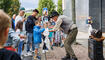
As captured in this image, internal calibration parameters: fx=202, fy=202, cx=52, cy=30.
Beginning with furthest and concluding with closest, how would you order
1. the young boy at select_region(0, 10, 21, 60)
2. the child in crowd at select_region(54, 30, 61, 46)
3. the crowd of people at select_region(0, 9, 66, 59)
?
the child in crowd at select_region(54, 30, 61, 46) < the crowd of people at select_region(0, 9, 66, 59) < the young boy at select_region(0, 10, 21, 60)

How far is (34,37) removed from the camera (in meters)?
6.98

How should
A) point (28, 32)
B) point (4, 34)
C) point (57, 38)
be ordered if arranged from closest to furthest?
point (4, 34), point (28, 32), point (57, 38)

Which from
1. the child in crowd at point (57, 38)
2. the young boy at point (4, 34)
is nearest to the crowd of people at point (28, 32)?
the child in crowd at point (57, 38)

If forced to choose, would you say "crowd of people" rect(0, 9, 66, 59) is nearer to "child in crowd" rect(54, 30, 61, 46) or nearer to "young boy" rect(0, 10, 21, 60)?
"child in crowd" rect(54, 30, 61, 46)

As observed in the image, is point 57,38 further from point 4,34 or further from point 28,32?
point 4,34

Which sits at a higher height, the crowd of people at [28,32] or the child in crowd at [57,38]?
the crowd of people at [28,32]

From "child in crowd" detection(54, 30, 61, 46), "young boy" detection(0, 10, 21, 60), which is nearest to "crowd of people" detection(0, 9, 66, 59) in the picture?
"child in crowd" detection(54, 30, 61, 46)

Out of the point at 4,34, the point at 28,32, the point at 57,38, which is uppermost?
the point at 4,34

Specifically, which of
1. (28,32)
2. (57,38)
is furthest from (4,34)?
(57,38)

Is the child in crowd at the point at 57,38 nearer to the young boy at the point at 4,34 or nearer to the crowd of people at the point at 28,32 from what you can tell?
the crowd of people at the point at 28,32

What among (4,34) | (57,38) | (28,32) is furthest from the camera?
(57,38)

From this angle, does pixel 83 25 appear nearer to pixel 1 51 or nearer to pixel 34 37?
pixel 34 37

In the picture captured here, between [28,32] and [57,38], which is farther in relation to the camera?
[57,38]

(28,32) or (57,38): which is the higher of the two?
(28,32)
